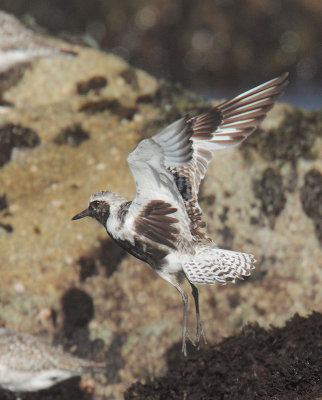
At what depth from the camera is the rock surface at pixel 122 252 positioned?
A: 29.8 ft

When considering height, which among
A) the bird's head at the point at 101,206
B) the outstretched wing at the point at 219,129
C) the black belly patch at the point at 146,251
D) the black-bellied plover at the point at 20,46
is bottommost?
the black belly patch at the point at 146,251

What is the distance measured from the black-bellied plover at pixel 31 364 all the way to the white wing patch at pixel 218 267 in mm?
2657

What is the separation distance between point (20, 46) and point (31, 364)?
6.40 m

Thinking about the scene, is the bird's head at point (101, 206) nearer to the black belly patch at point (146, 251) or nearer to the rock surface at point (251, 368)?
the black belly patch at point (146, 251)

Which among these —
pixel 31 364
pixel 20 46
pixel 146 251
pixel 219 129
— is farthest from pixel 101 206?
pixel 20 46

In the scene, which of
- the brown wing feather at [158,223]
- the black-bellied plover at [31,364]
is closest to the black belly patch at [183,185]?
the brown wing feather at [158,223]

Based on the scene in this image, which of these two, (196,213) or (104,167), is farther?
(104,167)

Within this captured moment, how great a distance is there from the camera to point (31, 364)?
8.62m

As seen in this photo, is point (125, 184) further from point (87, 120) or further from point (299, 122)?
point (299, 122)

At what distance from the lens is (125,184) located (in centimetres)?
977

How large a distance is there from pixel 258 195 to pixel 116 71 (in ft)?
13.4

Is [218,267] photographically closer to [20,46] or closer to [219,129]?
[219,129]

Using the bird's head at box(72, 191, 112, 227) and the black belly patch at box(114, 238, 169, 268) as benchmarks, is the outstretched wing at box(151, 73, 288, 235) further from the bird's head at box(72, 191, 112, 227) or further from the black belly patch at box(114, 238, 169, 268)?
the bird's head at box(72, 191, 112, 227)

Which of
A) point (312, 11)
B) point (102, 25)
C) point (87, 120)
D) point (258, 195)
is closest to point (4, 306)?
point (87, 120)
